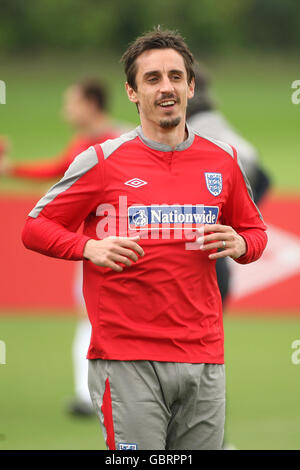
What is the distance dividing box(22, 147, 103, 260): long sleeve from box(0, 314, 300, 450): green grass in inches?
105

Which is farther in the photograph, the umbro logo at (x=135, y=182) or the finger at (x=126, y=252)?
the umbro logo at (x=135, y=182)

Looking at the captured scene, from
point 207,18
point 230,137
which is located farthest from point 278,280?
point 207,18

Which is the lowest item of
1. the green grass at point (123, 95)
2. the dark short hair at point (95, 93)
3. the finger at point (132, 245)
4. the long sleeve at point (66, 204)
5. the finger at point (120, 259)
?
the finger at point (120, 259)

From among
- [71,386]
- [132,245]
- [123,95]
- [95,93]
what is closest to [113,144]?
[132,245]

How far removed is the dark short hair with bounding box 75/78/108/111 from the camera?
726cm

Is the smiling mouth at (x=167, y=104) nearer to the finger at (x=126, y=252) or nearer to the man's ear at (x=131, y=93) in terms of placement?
the man's ear at (x=131, y=93)

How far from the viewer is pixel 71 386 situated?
7758 mm

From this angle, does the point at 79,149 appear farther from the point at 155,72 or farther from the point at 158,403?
the point at 158,403

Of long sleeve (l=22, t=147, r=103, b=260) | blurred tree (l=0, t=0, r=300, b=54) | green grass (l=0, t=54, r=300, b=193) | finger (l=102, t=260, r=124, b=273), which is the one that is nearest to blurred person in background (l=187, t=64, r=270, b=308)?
long sleeve (l=22, t=147, r=103, b=260)

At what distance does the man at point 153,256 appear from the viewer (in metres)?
3.67

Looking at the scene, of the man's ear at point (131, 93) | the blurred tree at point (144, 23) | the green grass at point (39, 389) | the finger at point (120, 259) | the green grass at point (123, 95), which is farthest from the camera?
the blurred tree at point (144, 23)

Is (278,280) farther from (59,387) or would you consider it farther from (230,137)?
(230,137)

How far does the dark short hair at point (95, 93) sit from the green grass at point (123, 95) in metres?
21.0

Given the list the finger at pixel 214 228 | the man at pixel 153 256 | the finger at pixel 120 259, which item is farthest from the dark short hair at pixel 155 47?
the finger at pixel 120 259
